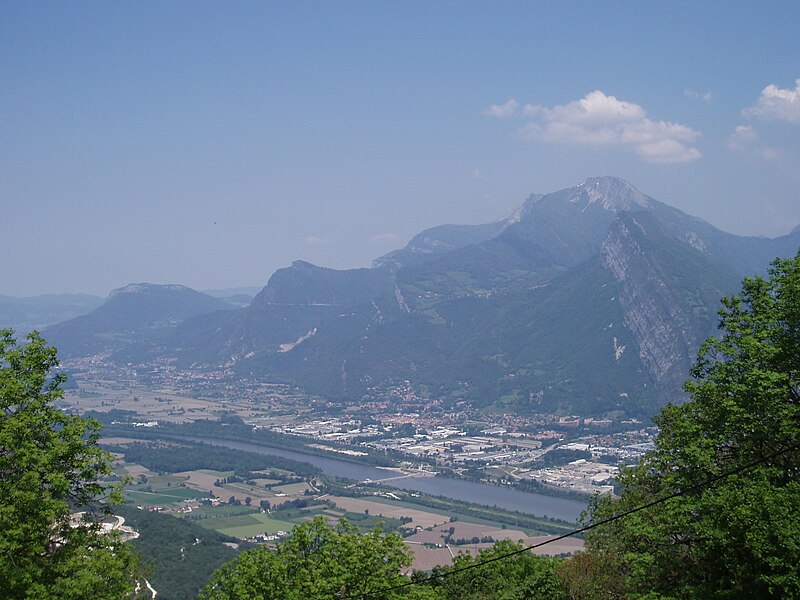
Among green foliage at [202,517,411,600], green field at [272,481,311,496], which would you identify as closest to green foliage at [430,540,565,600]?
green foliage at [202,517,411,600]

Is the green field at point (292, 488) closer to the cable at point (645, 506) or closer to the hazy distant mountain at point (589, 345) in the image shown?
the hazy distant mountain at point (589, 345)

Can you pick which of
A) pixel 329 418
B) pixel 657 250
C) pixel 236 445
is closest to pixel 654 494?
pixel 236 445

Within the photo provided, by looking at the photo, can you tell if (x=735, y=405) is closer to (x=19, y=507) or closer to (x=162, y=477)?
(x=19, y=507)

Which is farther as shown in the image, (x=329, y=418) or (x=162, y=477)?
(x=329, y=418)

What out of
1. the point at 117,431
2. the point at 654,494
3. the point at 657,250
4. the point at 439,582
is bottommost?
the point at 117,431

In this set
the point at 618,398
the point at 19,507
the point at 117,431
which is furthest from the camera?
the point at 618,398

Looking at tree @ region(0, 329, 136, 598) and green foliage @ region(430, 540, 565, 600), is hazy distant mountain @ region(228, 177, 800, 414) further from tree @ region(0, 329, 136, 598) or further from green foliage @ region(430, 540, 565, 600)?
tree @ region(0, 329, 136, 598)
